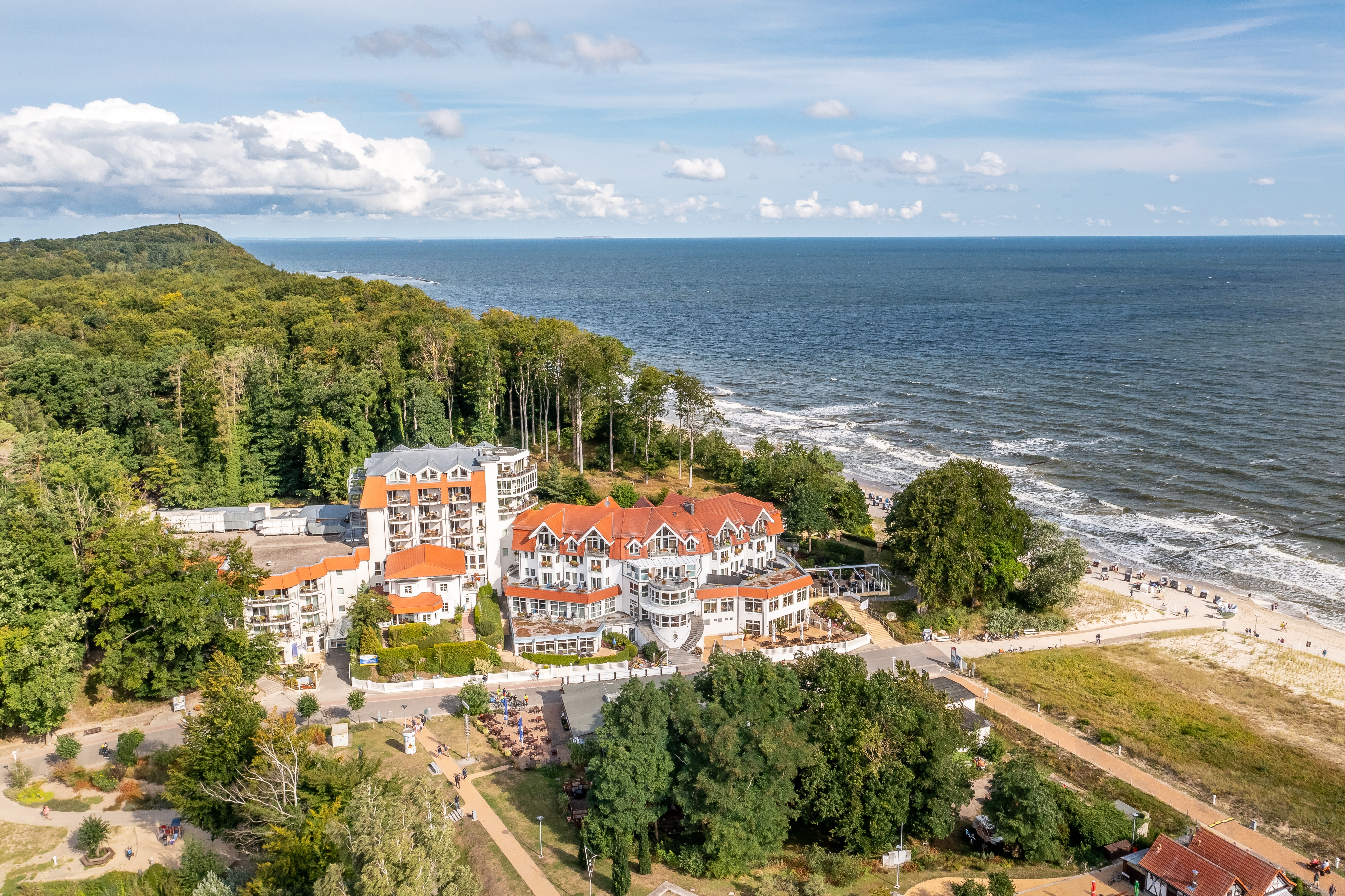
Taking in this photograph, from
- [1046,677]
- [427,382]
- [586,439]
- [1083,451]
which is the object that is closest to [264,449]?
[427,382]

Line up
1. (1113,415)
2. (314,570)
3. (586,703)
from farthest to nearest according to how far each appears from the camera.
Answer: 1. (1113,415)
2. (314,570)
3. (586,703)

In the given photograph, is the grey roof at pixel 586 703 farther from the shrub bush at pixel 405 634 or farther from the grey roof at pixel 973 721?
the grey roof at pixel 973 721

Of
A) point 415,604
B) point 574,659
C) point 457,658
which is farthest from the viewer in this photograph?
point 415,604

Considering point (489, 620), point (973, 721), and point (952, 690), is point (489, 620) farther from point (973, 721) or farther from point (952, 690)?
point (973, 721)

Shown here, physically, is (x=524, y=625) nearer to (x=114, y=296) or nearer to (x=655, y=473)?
(x=655, y=473)

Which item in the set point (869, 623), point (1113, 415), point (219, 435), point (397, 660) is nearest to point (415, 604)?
point (397, 660)

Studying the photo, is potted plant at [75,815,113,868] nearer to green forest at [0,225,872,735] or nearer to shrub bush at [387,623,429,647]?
green forest at [0,225,872,735]
